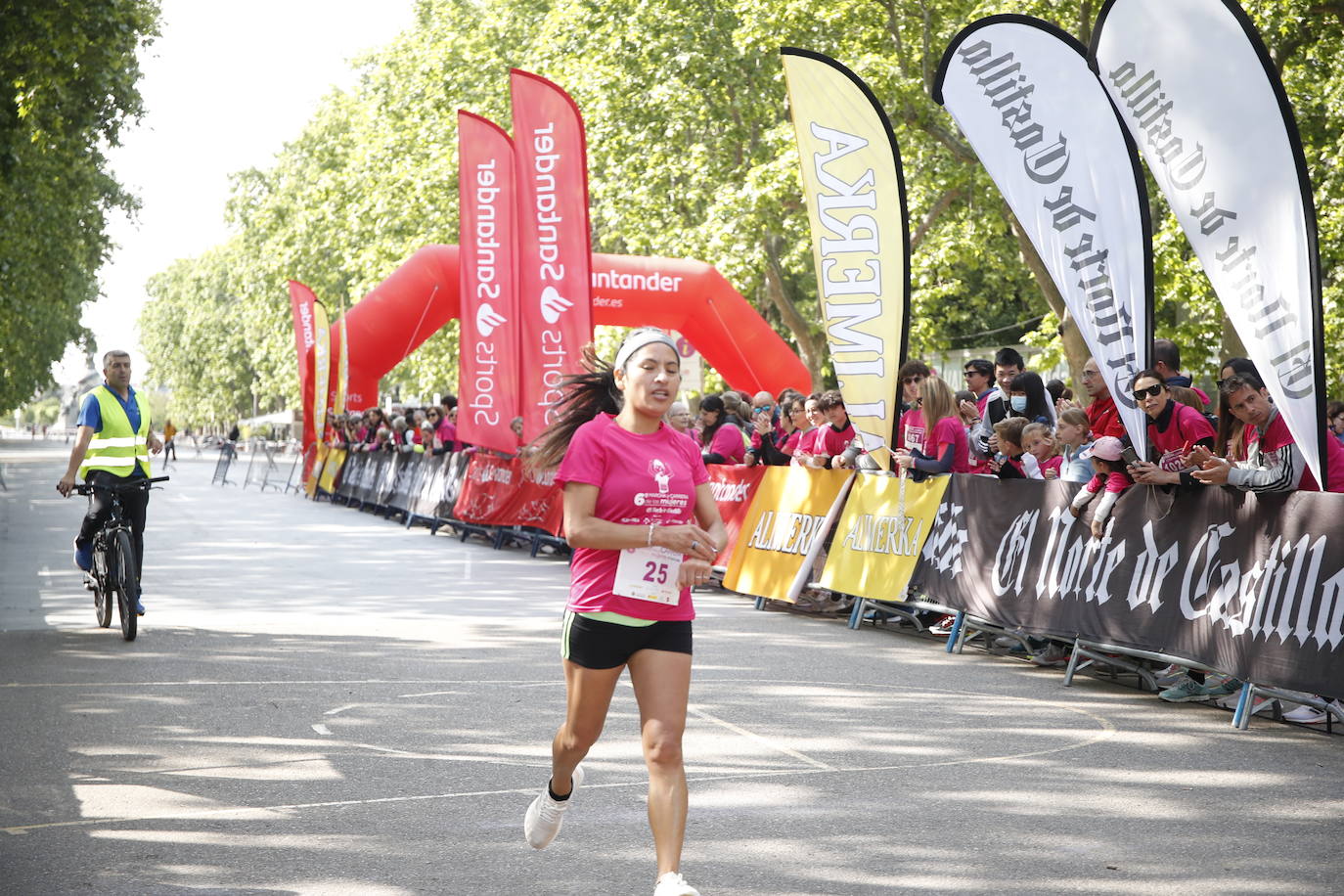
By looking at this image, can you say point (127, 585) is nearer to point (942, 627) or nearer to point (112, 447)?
point (112, 447)

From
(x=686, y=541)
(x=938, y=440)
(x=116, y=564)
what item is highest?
(x=938, y=440)

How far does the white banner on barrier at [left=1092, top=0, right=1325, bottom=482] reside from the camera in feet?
27.4

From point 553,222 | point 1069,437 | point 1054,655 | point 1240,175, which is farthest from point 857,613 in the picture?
point 553,222

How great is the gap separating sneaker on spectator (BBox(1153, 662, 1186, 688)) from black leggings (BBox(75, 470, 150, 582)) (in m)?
7.08

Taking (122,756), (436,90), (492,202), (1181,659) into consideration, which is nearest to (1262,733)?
(1181,659)

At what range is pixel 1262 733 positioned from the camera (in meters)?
8.30

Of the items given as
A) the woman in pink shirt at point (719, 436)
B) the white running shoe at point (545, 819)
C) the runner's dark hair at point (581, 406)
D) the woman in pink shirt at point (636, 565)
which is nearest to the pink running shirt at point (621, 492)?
the woman in pink shirt at point (636, 565)

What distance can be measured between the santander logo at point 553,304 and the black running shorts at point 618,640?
1462 cm

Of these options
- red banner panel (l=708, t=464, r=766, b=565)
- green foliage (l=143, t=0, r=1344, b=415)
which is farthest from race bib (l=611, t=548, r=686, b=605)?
green foliage (l=143, t=0, r=1344, b=415)

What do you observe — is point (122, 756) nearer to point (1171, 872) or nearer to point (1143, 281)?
point (1171, 872)

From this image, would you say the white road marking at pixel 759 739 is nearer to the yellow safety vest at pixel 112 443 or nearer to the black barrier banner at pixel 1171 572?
the black barrier banner at pixel 1171 572

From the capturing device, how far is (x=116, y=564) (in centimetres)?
1130

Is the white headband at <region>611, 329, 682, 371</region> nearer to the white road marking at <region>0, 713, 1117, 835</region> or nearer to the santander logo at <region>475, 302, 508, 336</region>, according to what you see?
the white road marking at <region>0, 713, 1117, 835</region>

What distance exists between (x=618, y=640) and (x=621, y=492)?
1.53 ft
